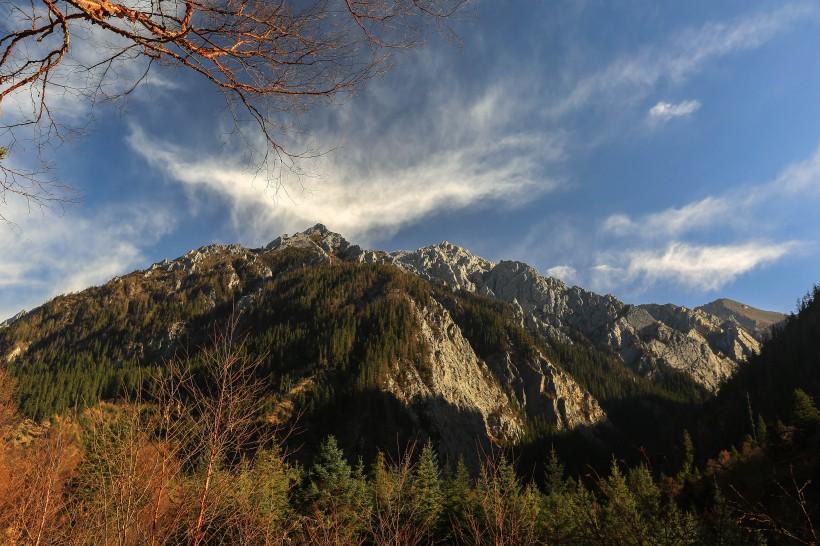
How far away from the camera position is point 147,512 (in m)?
4.13

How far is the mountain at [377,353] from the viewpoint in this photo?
84375 mm

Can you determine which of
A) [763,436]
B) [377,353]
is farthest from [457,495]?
[377,353]

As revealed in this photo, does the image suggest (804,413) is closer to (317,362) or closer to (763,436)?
(763,436)

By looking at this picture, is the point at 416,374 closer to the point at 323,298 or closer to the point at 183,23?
the point at 323,298

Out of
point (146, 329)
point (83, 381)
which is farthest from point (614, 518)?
point (146, 329)

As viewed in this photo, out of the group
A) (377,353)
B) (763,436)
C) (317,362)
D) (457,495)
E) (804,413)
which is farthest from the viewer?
(317,362)

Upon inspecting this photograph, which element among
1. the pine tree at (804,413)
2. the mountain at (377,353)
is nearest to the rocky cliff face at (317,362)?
the mountain at (377,353)

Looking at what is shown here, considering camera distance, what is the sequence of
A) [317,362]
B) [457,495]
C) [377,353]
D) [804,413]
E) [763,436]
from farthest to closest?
[317,362]
[377,353]
[763,436]
[804,413]
[457,495]

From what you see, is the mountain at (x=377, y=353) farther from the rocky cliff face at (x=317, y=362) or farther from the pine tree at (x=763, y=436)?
the pine tree at (x=763, y=436)

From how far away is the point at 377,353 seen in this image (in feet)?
316

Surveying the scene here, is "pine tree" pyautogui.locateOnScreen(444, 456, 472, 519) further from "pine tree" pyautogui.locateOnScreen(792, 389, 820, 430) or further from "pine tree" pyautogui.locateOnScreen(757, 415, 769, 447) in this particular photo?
"pine tree" pyautogui.locateOnScreen(757, 415, 769, 447)

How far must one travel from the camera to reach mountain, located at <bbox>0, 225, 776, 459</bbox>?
277 feet

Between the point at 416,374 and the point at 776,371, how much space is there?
84.6 meters

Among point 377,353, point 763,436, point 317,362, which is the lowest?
point 763,436
